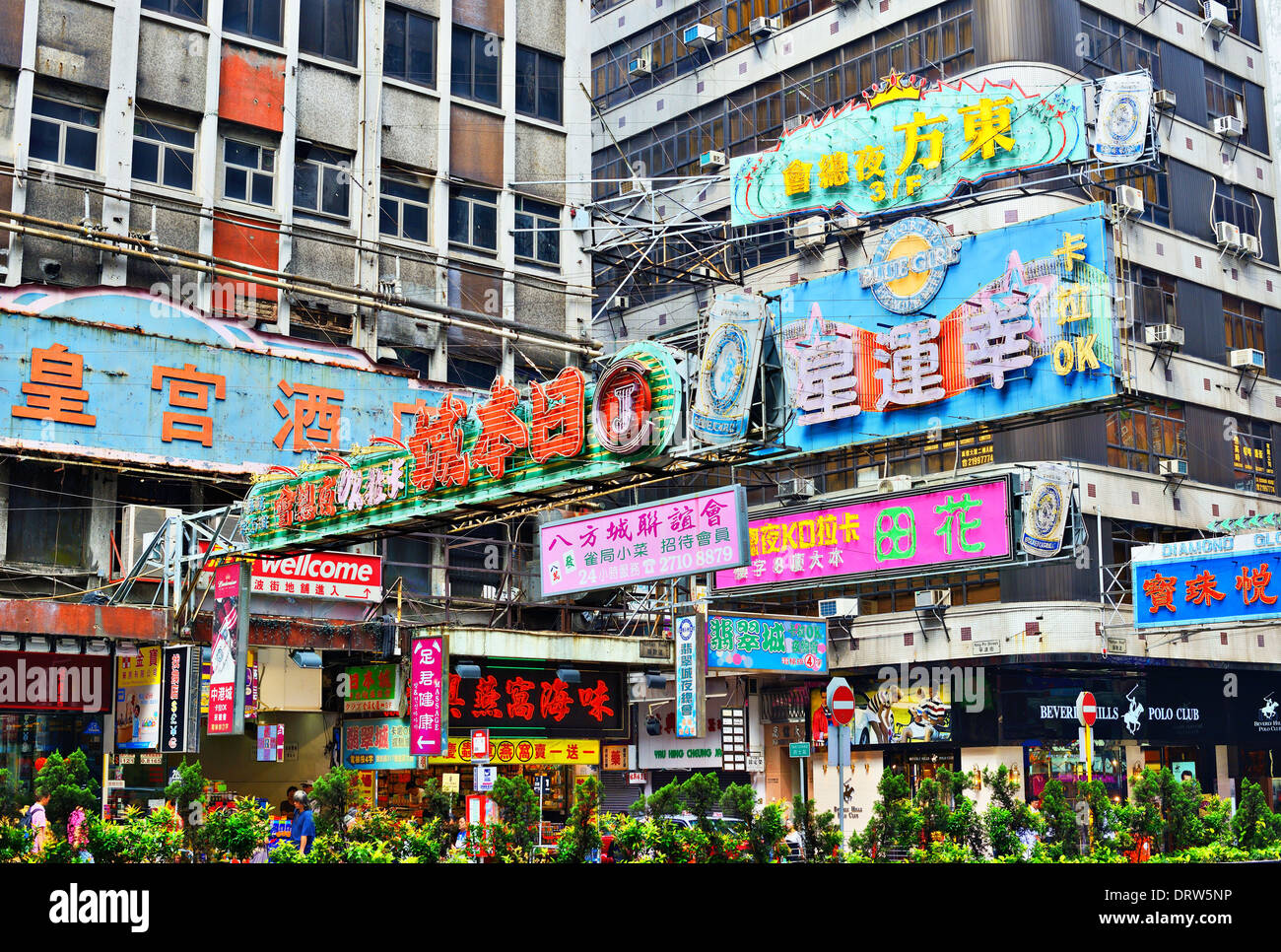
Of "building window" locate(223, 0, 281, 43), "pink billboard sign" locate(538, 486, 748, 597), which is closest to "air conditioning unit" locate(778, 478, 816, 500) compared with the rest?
"pink billboard sign" locate(538, 486, 748, 597)

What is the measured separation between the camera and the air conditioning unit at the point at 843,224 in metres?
33.7

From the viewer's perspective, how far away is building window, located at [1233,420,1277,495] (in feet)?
127

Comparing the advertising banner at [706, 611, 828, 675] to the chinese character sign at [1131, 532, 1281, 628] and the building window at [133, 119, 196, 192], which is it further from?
the building window at [133, 119, 196, 192]

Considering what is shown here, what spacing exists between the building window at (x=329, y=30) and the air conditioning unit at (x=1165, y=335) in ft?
67.7

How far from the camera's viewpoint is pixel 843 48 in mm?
38875

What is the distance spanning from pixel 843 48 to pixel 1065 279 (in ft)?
42.3

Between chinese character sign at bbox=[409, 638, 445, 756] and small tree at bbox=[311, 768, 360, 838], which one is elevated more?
chinese character sign at bbox=[409, 638, 445, 756]

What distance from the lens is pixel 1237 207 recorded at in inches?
1594

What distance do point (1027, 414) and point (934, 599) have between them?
7.00 metres

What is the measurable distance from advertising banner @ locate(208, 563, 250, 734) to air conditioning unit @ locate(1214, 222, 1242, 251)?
29.3m

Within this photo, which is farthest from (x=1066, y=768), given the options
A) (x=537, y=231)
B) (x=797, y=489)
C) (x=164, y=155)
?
(x=164, y=155)

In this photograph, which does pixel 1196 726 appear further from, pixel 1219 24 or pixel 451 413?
pixel 451 413

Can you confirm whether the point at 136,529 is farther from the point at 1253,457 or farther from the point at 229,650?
the point at 1253,457

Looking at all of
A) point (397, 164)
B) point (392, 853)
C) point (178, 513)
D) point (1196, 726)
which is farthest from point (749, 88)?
point (392, 853)
